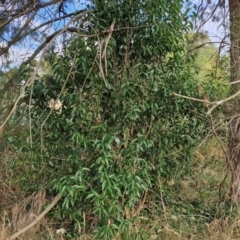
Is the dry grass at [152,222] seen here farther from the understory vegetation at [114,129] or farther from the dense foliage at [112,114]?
the dense foliage at [112,114]

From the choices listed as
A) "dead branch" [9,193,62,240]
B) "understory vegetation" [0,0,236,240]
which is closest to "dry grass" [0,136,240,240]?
"understory vegetation" [0,0,236,240]

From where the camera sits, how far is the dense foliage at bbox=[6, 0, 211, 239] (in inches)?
123

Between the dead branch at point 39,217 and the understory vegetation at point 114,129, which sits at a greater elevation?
the understory vegetation at point 114,129

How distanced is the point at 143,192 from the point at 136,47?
143 centimetres

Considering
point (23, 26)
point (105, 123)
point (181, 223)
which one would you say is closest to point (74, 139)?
point (105, 123)

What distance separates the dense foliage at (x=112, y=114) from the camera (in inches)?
123

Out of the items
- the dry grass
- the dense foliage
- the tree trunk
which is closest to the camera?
the dense foliage

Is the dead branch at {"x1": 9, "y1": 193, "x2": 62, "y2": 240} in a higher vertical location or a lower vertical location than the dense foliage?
lower

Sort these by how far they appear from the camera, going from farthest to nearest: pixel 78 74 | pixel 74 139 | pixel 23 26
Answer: pixel 23 26
pixel 78 74
pixel 74 139

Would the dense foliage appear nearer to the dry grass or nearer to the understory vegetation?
the understory vegetation

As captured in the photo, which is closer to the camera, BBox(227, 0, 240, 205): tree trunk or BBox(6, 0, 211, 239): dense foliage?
BBox(6, 0, 211, 239): dense foliage

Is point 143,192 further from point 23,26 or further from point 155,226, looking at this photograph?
point 23,26

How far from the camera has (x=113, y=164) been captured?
3.19 metres

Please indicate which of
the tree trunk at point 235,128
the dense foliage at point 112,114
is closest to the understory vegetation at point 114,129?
the dense foliage at point 112,114
